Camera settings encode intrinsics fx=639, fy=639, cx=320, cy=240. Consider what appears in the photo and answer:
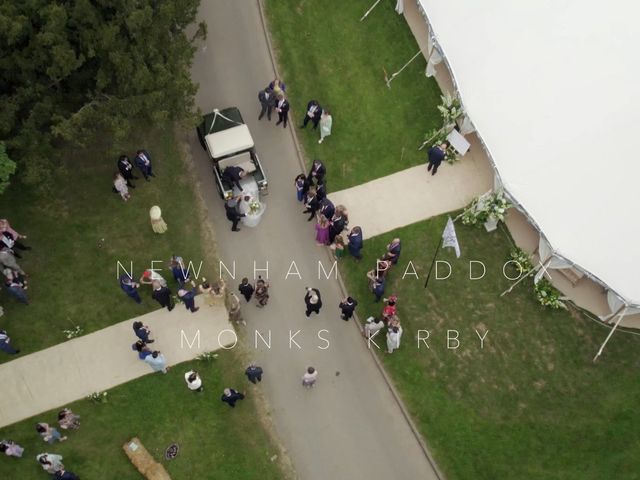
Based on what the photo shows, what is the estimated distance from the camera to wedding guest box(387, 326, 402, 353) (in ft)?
50.4

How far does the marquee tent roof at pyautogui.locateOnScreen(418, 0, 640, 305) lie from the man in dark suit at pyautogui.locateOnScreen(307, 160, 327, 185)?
448cm

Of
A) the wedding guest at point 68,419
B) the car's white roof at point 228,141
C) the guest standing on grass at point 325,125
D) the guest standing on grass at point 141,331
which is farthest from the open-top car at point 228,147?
the wedding guest at point 68,419

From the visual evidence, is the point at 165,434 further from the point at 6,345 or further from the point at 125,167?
the point at 125,167

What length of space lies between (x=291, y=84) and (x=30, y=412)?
38.1 feet

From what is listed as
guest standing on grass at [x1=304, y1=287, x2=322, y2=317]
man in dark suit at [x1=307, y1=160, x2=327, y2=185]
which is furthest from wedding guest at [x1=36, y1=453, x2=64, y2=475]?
man in dark suit at [x1=307, y1=160, x2=327, y2=185]

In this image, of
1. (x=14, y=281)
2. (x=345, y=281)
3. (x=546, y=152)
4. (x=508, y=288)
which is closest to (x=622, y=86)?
(x=546, y=152)

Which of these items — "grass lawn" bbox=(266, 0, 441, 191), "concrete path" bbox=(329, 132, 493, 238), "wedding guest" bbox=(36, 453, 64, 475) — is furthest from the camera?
"grass lawn" bbox=(266, 0, 441, 191)

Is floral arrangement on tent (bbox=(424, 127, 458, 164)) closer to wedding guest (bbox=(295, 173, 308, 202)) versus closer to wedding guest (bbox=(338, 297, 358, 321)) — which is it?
wedding guest (bbox=(295, 173, 308, 202))

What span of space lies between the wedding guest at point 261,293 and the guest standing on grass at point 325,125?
4.92 metres

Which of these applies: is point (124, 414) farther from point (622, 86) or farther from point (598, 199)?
point (622, 86)

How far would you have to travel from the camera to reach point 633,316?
55.2ft

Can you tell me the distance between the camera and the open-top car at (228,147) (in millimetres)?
17125

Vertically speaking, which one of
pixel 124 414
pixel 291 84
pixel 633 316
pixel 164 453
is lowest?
pixel 633 316

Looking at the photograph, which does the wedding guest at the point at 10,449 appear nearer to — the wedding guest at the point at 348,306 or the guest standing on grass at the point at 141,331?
the guest standing on grass at the point at 141,331
